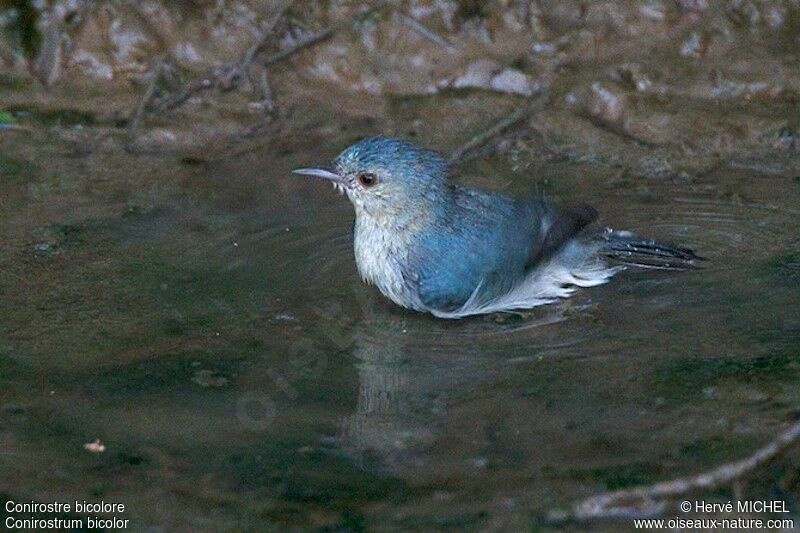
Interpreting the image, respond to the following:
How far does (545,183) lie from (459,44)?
65.3 inches

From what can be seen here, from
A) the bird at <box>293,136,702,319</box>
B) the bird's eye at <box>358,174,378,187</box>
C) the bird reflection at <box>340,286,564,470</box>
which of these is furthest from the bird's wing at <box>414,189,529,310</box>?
the bird's eye at <box>358,174,378,187</box>

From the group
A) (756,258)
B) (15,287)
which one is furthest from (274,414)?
(756,258)

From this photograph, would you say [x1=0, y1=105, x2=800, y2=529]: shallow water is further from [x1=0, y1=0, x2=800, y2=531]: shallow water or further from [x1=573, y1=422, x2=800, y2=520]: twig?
[x1=573, y1=422, x2=800, y2=520]: twig

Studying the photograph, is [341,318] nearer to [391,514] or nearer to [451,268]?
[451,268]

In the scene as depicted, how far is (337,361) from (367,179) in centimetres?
123

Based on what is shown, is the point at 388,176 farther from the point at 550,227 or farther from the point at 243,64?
the point at 243,64

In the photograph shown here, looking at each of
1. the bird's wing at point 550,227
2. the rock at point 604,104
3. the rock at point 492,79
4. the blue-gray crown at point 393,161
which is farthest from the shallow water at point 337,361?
the rock at point 492,79

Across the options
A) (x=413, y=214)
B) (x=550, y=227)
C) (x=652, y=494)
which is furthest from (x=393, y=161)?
(x=652, y=494)

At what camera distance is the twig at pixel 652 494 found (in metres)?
4.09

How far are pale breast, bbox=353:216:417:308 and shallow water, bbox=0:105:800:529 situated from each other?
0.12 m

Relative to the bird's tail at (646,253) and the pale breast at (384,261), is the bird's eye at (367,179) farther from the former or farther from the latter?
the bird's tail at (646,253)

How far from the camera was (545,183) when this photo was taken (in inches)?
291

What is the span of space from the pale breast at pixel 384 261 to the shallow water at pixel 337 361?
0.12 metres

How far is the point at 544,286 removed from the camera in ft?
20.5
